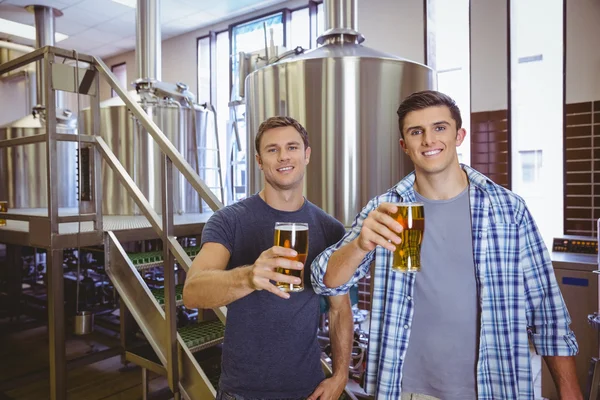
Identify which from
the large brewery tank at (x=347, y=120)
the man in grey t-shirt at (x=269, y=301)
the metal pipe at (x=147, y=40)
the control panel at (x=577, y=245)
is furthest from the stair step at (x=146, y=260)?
the control panel at (x=577, y=245)

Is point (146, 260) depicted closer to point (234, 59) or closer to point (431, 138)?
point (431, 138)

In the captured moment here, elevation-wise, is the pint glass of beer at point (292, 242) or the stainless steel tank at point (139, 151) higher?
the stainless steel tank at point (139, 151)

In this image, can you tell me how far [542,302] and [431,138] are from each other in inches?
22.1

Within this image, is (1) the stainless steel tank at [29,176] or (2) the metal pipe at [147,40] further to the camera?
(1) the stainless steel tank at [29,176]

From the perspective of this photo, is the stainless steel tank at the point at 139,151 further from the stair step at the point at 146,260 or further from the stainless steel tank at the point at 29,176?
the stair step at the point at 146,260

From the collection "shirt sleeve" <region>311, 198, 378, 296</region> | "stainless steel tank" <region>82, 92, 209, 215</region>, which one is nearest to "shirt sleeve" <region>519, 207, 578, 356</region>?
"shirt sleeve" <region>311, 198, 378, 296</region>

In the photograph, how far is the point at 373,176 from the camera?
3.05 m

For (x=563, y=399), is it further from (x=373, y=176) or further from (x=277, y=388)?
(x=373, y=176)

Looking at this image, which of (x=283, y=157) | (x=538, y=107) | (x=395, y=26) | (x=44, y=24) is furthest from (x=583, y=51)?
(x=44, y=24)

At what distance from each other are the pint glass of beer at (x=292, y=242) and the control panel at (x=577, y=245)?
3.02 metres

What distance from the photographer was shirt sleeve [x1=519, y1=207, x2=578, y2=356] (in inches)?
47.1

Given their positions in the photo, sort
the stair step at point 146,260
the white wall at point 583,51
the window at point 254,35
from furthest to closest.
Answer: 1. the window at point 254,35
2. the white wall at point 583,51
3. the stair step at point 146,260

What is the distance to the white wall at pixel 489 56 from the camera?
179 inches

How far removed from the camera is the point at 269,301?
1.37 meters
